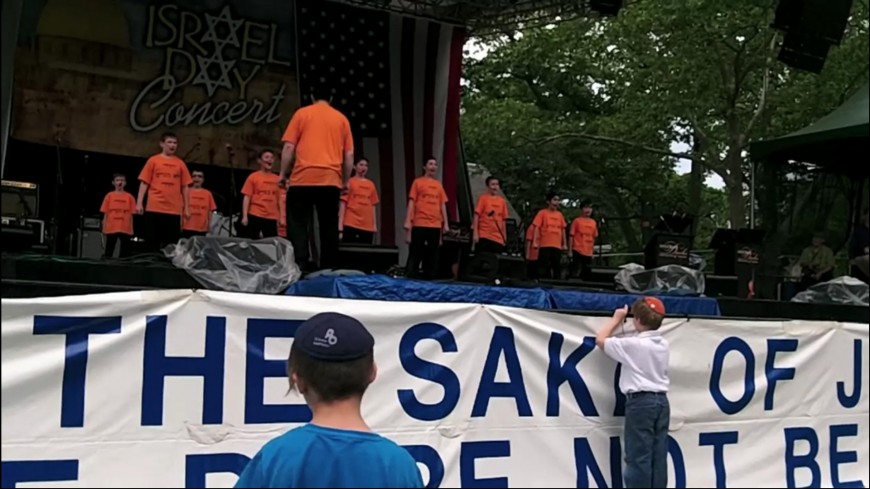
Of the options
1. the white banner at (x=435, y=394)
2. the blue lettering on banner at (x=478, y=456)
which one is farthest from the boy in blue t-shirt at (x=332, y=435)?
→ the blue lettering on banner at (x=478, y=456)

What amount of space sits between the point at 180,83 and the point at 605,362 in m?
9.08

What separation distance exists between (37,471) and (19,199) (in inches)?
301

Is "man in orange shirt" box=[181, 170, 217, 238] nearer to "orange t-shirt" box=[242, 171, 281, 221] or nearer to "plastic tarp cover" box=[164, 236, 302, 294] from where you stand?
"orange t-shirt" box=[242, 171, 281, 221]

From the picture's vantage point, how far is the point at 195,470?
14.1 feet

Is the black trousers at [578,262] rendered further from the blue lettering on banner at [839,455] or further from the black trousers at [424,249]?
the blue lettering on banner at [839,455]

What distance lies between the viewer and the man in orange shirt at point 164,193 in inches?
344

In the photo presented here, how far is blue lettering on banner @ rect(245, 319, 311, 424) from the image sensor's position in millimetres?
4516

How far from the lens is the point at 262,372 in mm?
4562

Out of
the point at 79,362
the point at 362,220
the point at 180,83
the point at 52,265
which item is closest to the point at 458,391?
the point at 79,362

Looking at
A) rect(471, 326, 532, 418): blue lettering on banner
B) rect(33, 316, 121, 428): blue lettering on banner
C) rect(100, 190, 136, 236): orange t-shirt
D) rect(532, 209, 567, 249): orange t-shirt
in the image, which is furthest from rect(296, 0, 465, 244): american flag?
rect(33, 316, 121, 428): blue lettering on banner

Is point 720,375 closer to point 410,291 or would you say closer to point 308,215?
point 410,291

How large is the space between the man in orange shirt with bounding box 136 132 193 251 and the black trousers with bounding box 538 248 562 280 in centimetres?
489

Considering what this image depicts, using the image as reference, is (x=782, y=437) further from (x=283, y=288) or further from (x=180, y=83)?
(x=180, y=83)

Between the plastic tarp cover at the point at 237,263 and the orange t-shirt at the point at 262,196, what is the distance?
13.8ft
